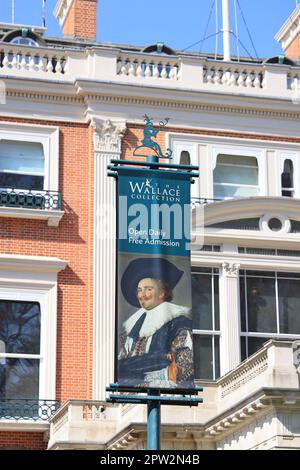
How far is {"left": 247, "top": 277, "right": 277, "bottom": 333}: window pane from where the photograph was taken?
95.6 feet

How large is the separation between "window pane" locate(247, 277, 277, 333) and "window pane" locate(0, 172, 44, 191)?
18.1 ft

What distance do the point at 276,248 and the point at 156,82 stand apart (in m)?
5.14

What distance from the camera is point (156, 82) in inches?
1211

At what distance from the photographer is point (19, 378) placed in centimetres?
2806

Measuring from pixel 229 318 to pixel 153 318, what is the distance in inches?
388

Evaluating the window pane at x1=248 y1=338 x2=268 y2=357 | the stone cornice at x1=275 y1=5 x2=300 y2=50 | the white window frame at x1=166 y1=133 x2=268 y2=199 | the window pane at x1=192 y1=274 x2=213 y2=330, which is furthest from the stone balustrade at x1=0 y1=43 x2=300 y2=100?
the window pane at x1=248 y1=338 x2=268 y2=357

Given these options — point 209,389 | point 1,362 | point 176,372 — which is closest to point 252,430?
point 209,389

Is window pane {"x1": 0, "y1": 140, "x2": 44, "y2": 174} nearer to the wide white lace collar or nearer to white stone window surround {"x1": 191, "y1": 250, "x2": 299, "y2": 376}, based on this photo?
white stone window surround {"x1": 191, "y1": 250, "x2": 299, "y2": 376}

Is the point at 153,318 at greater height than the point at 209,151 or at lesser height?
lesser

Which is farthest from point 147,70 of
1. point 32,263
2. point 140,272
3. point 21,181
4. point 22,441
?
point 140,272

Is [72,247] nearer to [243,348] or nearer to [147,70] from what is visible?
[243,348]

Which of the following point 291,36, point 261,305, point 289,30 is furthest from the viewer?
point 289,30

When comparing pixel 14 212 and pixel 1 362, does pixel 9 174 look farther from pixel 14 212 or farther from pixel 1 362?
pixel 1 362

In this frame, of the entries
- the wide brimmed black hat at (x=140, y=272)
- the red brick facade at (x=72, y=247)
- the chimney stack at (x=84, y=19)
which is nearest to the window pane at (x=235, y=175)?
the red brick facade at (x=72, y=247)
